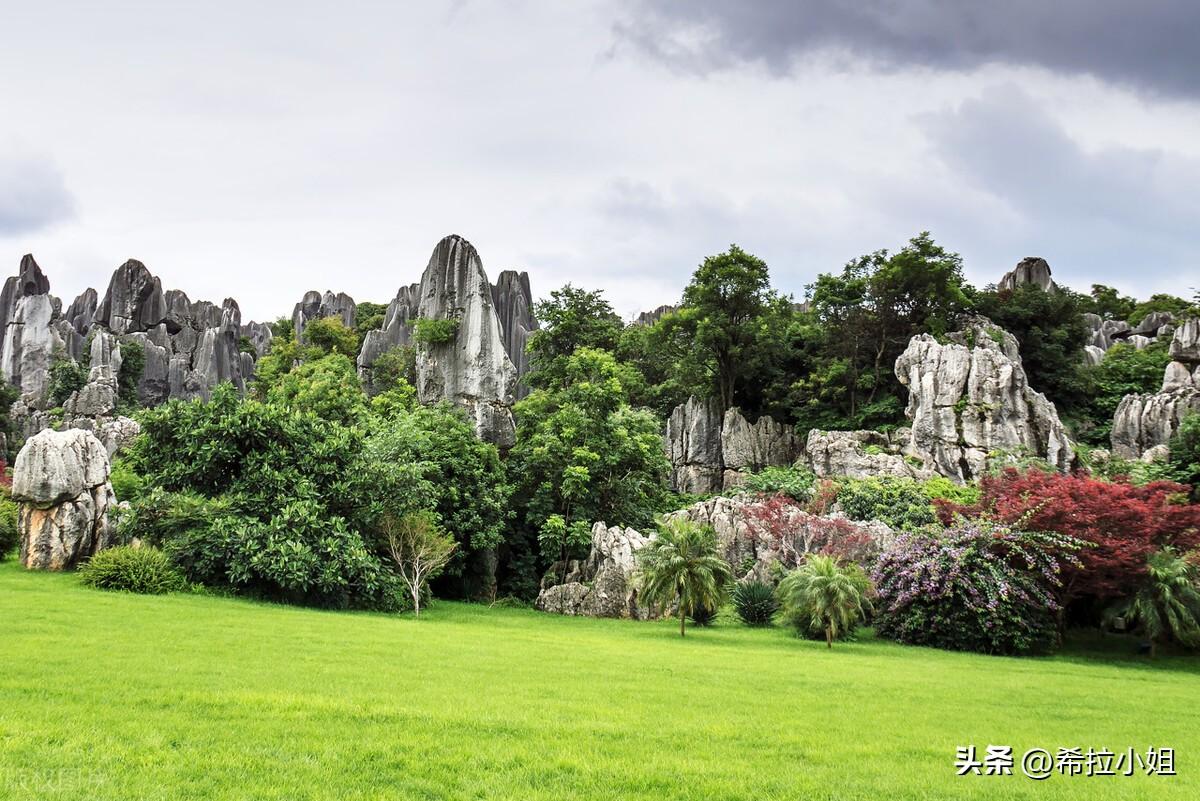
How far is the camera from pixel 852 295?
38969 millimetres

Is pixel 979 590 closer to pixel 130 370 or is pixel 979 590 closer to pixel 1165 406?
pixel 1165 406

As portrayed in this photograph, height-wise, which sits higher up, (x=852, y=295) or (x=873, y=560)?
(x=852, y=295)

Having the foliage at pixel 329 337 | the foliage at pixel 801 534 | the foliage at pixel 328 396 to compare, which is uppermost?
the foliage at pixel 329 337

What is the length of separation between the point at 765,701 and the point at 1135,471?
22394 mm

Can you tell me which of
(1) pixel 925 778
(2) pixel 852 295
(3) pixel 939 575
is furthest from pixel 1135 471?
(1) pixel 925 778

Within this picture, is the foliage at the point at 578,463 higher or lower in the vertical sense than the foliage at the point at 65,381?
lower

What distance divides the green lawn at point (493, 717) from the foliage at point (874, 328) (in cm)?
2263

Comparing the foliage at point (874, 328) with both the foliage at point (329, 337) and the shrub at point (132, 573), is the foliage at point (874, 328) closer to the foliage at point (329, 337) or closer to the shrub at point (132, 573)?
the shrub at point (132, 573)

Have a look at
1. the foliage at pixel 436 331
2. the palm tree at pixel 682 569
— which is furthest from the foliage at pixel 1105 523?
the foliage at pixel 436 331

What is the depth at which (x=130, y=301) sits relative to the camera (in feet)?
235

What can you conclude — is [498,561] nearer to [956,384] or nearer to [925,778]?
[956,384]

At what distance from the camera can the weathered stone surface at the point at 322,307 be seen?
82.2 m

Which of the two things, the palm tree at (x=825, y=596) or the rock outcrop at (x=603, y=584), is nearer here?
the palm tree at (x=825, y=596)

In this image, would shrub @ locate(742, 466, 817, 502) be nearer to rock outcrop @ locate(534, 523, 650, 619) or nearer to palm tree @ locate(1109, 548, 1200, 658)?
rock outcrop @ locate(534, 523, 650, 619)
